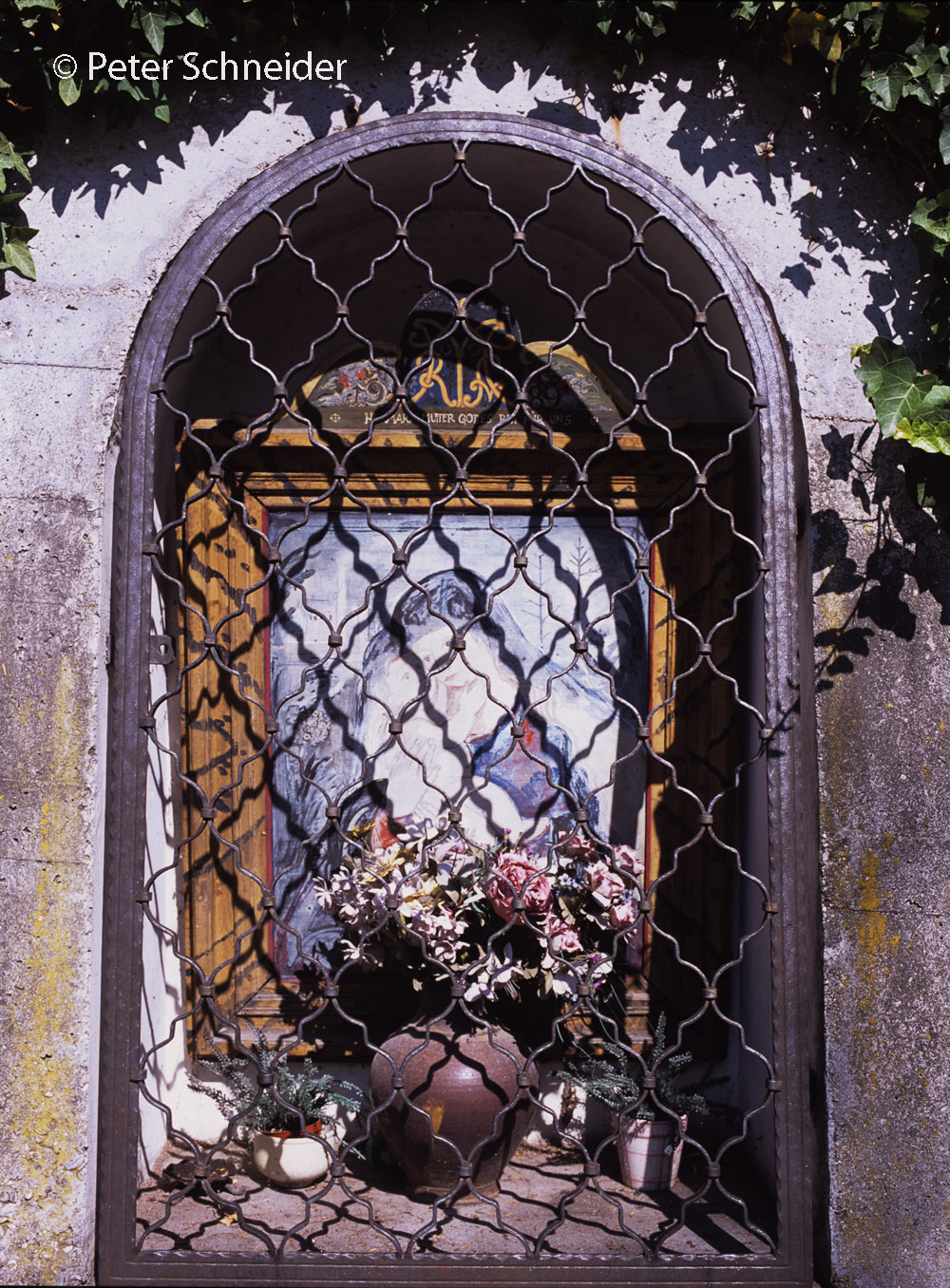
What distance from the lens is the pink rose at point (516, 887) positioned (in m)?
2.62

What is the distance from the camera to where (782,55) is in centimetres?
257

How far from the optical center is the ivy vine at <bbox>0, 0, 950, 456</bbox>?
2.47m

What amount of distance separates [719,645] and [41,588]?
69.6 inches

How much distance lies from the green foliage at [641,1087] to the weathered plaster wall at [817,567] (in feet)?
1.23

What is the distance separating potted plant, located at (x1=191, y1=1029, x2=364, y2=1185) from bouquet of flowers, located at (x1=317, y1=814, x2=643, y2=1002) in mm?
322

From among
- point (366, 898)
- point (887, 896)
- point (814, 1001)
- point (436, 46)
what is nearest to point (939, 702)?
point (887, 896)

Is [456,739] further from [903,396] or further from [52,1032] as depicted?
[903,396]

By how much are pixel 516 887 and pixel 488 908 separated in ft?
0.42

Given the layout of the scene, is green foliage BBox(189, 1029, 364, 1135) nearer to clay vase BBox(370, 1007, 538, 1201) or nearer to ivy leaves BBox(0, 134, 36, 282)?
clay vase BBox(370, 1007, 538, 1201)

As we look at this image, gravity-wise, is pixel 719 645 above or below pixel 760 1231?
above

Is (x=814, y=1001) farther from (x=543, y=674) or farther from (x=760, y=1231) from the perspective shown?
(x=543, y=674)

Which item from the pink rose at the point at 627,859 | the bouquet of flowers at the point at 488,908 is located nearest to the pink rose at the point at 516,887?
the bouquet of flowers at the point at 488,908

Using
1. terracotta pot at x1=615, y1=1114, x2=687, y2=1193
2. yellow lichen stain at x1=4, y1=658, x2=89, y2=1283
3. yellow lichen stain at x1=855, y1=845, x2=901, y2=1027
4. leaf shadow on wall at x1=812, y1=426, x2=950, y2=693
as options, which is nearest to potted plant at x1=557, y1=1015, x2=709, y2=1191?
terracotta pot at x1=615, y1=1114, x2=687, y2=1193

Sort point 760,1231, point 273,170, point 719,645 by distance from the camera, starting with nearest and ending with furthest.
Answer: point 760,1231 → point 273,170 → point 719,645
